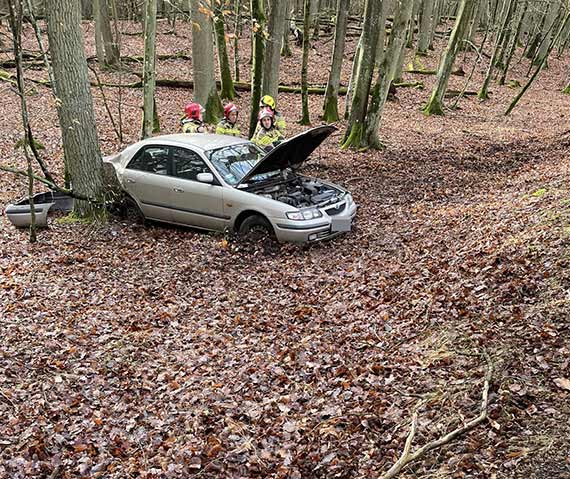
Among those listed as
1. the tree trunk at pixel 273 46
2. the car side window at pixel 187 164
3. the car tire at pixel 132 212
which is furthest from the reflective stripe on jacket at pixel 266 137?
the car tire at pixel 132 212

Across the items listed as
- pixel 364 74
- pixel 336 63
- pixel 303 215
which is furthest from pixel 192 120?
pixel 336 63

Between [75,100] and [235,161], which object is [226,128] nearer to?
[235,161]

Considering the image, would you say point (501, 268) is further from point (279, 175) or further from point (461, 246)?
point (279, 175)

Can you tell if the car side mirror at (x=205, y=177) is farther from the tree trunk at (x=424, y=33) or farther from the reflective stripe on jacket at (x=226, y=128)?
the tree trunk at (x=424, y=33)

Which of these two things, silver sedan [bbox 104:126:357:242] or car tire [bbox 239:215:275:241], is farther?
car tire [bbox 239:215:275:241]

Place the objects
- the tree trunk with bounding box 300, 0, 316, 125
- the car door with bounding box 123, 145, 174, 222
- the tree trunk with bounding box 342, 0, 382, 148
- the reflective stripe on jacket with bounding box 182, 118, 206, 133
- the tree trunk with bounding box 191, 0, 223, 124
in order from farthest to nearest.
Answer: the tree trunk with bounding box 300, 0, 316, 125, the tree trunk with bounding box 191, 0, 223, 124, the tree trunk with bounding box 342, 0, 382, 148, the reflective stripe on jacket with bounding box 182, 118, 206, 133, the car door with bounding box 123, 145, 174, 222

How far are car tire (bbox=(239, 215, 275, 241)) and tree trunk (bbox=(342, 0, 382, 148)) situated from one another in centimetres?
598

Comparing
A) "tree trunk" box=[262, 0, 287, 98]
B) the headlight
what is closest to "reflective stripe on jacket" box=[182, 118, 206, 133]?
"tree trunk" box=[262, 0, 287, 98]

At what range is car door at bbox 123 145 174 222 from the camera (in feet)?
29.0

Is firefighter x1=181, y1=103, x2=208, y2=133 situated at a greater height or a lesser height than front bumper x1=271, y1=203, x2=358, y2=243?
greater

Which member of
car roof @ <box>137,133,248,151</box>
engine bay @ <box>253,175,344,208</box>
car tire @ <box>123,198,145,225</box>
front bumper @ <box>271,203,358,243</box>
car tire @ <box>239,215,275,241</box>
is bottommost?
car tire @ <box>123,198,145,225</box>

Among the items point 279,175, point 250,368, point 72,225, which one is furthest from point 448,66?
point 250,368

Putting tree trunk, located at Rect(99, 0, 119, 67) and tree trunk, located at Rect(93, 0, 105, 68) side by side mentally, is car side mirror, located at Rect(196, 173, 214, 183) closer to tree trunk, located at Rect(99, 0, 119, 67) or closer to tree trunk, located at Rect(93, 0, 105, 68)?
tree trunk, located at Rect(93, 0, 105, 68)

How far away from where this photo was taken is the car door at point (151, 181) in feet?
29.0
